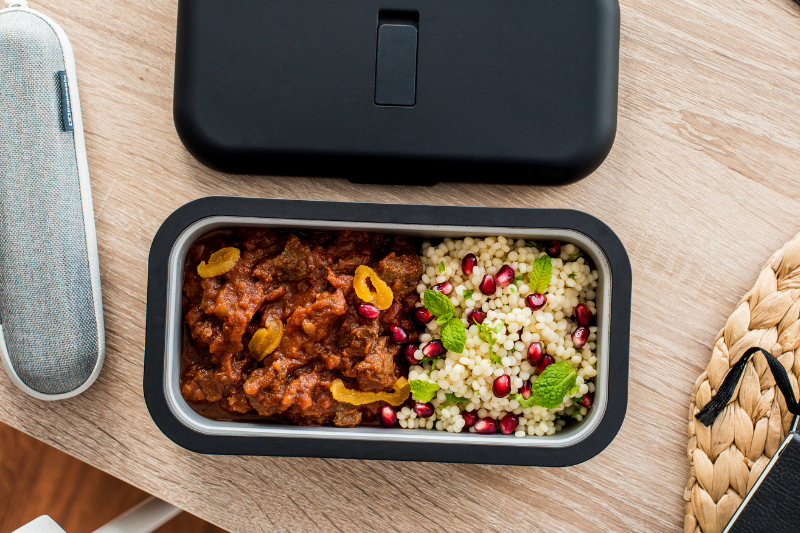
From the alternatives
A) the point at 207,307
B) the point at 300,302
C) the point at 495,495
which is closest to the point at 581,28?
the point at 300,302

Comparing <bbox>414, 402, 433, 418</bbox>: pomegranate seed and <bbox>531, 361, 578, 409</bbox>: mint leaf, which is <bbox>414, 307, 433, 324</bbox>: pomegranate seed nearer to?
<bbox>414, 402, 433, 418</bbox>: pomegranate seed

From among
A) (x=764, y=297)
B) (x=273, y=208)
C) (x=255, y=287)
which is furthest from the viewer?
(x=764, y=297)

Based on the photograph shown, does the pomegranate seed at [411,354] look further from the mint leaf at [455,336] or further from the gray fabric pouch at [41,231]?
the gray fabric pouch at [41,231]

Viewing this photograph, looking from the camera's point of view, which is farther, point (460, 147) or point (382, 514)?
point (382, 514)

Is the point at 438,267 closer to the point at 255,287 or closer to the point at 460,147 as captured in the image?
the point at 460,147

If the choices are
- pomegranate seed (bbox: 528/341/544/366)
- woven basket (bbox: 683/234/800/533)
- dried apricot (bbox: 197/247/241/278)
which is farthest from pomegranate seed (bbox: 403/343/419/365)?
woven basket (bbox: 683/234/800/533)

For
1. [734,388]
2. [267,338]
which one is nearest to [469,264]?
Result: [267,338]

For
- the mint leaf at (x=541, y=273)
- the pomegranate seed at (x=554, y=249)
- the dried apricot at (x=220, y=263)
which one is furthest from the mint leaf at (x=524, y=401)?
the dried apricot at (x=220, y=263)
